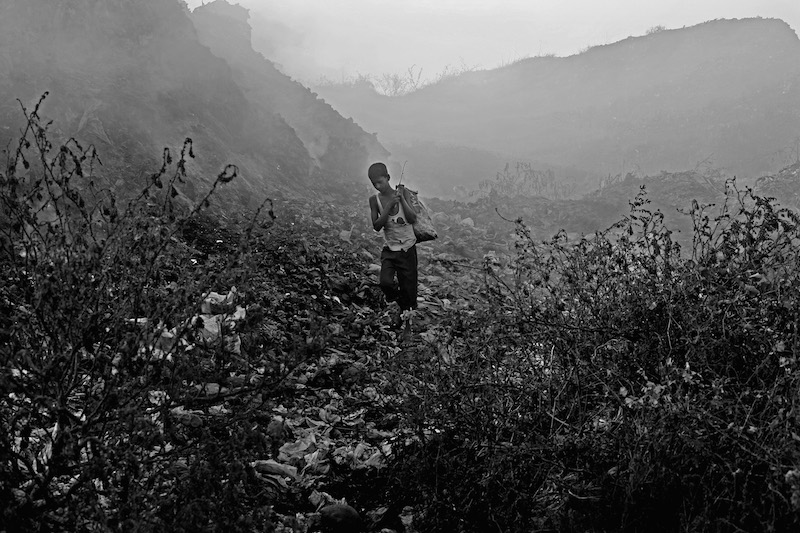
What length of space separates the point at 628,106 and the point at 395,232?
108ft

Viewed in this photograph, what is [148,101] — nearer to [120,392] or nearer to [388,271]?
[388,271]

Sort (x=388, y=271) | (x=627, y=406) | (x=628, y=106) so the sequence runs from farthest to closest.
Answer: (x=628, y=106) < (x=388, y=271) < (x=627, y=406)

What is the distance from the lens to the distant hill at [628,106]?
26016 millimetres

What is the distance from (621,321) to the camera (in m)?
2.23

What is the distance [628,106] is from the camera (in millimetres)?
33406

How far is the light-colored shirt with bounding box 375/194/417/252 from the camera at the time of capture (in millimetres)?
4465

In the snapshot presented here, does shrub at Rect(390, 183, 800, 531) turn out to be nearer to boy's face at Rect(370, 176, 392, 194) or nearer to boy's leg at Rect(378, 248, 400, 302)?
boy's leg at Rect(378, 248, 400, 302)

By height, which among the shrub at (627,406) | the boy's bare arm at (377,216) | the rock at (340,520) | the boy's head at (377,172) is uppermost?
the boy's head at (377,172)

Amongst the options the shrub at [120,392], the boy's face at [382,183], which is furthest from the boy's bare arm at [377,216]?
the shrub at [120,392]

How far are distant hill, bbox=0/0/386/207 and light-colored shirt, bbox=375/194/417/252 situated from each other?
5.01m

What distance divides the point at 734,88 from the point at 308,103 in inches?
1048

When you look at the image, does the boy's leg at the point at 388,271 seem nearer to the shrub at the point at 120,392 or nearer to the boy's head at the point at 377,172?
the boy's head at the point at 377,172

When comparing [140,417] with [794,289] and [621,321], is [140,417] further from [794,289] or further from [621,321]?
[794,289]

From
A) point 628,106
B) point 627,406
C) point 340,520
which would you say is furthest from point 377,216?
point 628,106
